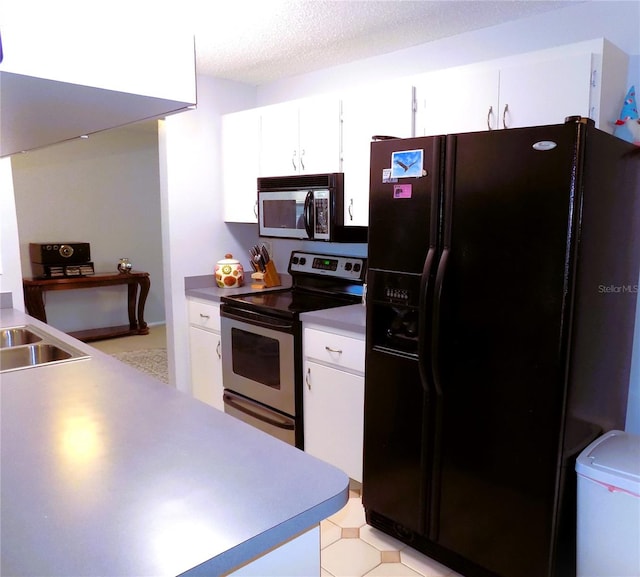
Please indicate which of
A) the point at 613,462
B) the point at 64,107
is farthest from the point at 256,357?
the point at 64,107

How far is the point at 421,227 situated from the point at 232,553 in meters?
1.42

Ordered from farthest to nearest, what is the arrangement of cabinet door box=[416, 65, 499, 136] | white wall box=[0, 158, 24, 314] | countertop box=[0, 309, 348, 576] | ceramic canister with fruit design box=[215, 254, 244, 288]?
ceramic canister with fruit design box=[215, 254, 244, 288]
white wall box=[0, 158, 24, 314]
cabinet door box=[416, 65, 499, 136]
countertop box=[0, 309, 348, 576]

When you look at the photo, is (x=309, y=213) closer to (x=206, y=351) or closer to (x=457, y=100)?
(x=457, y=100)

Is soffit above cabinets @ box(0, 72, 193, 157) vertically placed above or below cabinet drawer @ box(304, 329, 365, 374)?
above

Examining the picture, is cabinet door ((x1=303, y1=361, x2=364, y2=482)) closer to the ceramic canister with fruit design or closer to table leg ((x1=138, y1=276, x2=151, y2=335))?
the ceramic canister with fruit design

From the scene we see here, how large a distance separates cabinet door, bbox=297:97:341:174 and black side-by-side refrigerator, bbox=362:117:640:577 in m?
0.78

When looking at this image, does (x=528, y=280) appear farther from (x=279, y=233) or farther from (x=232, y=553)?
(x=279, y=233)

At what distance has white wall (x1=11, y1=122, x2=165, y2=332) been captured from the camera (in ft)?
18.1

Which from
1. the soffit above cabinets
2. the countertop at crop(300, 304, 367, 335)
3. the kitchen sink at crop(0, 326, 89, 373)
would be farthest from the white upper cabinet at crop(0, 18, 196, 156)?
the countertop at crop(300, 304, 367, 335)

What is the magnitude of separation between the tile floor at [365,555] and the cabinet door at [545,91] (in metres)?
1.65

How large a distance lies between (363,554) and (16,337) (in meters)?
1.67

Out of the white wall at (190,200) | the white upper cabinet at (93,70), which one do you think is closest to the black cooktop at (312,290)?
the white wall at (190,200)

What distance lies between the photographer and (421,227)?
1960 millimetres

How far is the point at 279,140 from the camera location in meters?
3.14
